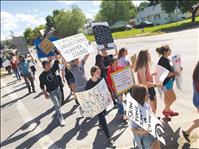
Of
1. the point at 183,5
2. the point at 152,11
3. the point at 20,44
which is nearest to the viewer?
the point at 20,44

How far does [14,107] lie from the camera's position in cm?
1523

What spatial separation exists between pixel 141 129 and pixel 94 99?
2.44 m

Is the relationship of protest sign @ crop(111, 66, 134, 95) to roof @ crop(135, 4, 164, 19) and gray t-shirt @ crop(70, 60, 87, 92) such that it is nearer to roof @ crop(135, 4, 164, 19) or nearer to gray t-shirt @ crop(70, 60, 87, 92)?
gray t-shirt @ crop(70, 60, 87, 92)

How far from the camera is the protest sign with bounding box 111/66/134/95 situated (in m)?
8.21

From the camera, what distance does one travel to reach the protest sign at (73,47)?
9.77m

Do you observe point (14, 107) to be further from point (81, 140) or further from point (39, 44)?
point (81, 140)

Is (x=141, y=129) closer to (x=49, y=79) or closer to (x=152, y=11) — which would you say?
(x=49, y=79)

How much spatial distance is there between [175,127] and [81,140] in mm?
2465

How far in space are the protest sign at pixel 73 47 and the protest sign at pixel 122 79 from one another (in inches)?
77.3

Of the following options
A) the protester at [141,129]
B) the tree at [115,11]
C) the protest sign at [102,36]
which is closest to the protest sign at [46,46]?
the protest sign at [102,36]

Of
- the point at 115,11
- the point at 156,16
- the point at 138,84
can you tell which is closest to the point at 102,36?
the point at 138,84

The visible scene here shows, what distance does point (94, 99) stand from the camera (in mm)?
7508

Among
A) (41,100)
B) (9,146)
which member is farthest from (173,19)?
(9,146)

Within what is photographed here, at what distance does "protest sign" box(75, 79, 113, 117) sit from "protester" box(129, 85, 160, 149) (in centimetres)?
223
